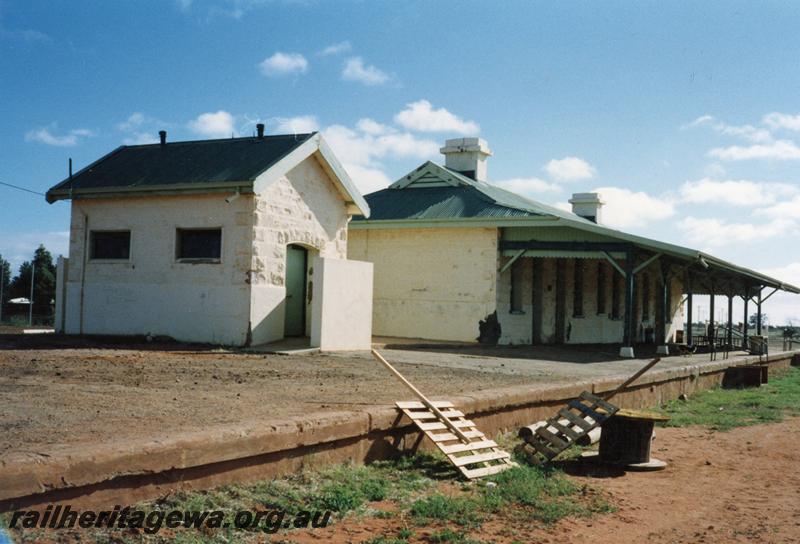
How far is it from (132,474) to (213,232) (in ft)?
34.9

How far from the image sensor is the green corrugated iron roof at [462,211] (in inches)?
709

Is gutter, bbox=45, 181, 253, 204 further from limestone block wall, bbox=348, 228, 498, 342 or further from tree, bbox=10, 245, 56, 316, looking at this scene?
tree, bbox=10, 245, 56, 316

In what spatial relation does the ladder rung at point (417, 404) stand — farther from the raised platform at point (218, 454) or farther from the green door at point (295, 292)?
the green door at point (295, 292)

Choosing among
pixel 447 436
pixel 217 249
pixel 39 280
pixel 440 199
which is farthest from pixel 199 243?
pixel 39 280

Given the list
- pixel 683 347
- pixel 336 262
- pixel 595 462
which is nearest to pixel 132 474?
pixel 595 462

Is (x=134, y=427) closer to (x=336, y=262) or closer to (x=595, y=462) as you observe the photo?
(x=595, y=462)

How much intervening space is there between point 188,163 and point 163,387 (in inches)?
344

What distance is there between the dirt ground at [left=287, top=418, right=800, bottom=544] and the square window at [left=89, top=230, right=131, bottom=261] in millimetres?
11003

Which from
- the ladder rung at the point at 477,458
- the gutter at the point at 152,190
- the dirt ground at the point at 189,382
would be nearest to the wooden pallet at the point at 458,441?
the ladder rung at the point at 477,458

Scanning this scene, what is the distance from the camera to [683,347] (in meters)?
21.1

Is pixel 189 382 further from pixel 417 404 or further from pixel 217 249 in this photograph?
pixel 217 249

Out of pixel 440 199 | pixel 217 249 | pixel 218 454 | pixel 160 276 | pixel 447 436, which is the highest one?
pixel 440 199

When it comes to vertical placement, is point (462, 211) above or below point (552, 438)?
above

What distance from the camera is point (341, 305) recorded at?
14.7 meters
